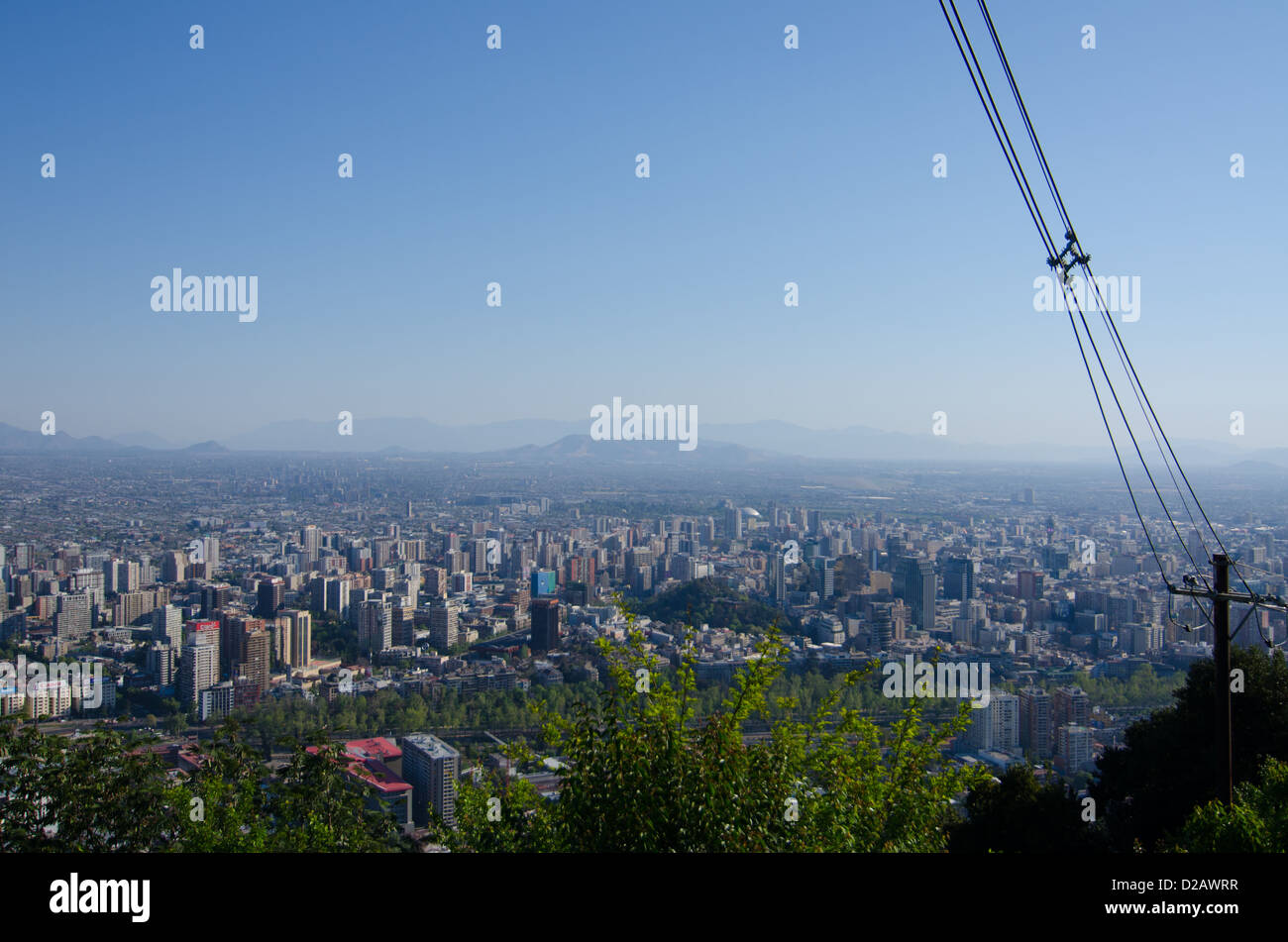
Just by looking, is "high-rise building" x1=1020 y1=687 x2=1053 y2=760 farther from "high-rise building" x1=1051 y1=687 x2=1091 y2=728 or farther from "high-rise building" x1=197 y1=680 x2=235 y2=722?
"high-rise building" x1=197 y1=680 x2=235 y2=722

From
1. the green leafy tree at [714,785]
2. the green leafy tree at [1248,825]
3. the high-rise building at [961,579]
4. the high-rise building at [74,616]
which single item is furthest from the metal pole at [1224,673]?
the high-rise building at [74,616]

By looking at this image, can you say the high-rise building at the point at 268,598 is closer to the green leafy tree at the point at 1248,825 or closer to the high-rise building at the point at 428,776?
the high-rise building at the point at 428,776

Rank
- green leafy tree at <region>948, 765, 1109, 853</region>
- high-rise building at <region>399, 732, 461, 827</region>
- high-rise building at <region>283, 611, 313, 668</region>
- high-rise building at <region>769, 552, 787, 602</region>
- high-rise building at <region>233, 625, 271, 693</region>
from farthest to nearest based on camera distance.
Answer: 1. high-rise building at <region>769, 552, 787, 602</region>
2. high-rise building at <region>283, 611, 313, 668</region>
3. high-rise building at <region>233, 625, 271, 693</region>
4. high-rise building at <region>399, 732, 461, 827</region>
5. green leafy tree at <region>948, 765, 1109, 853</region>

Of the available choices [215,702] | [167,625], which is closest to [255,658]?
[215,702]

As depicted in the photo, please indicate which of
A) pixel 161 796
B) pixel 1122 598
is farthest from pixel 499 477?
pixel 161 796

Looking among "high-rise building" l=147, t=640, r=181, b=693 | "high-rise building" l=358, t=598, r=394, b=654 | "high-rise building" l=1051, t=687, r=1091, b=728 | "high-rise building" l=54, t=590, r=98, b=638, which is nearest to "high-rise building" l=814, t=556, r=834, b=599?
"high-rise building" l=1051, t=687, r=1091, b=728

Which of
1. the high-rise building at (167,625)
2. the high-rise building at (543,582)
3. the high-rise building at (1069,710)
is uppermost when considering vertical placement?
the high-rise building at (167,625)
